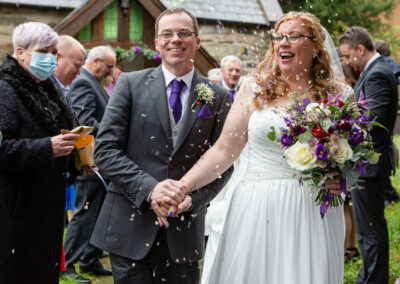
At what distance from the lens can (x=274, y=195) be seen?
3.66m

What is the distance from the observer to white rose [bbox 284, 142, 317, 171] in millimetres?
3316

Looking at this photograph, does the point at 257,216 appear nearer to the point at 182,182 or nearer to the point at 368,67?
the point at 182,182

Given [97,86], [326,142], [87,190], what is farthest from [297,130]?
[87,190]

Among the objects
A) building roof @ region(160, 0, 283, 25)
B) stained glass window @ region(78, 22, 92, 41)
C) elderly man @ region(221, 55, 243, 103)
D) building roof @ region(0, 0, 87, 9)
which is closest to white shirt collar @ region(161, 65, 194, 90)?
elderly man @ region(221, 55, 243, 103)

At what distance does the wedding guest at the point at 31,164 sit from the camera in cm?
374

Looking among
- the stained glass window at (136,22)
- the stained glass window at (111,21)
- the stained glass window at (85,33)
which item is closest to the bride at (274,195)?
the stained glass window at (85,33)

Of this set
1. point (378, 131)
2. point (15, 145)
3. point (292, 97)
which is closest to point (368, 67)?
point (378, 131)

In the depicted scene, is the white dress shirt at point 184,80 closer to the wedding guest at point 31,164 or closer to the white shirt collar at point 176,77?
the white shirt collar at point 176,77

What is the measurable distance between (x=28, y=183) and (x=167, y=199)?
1.19 metres

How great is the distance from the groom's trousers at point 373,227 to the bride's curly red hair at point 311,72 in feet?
6.73

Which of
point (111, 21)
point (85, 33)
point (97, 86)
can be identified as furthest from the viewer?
point (111, 21)

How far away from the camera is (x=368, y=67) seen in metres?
5.72

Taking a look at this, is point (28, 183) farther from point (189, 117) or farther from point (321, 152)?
point (321, 152)

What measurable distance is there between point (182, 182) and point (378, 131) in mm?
2927
